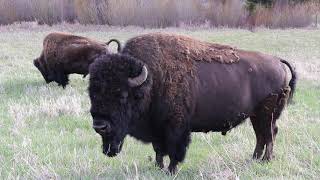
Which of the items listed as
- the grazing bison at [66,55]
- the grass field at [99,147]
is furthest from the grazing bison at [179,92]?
the grazing bison at [66,55]

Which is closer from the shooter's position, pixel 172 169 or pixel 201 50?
pixel 172 169

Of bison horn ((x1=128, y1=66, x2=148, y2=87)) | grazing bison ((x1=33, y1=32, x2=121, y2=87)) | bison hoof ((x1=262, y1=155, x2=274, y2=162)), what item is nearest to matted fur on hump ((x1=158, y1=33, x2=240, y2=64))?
bison horn ((x1=128, y1=66, x2=148, y2=87))

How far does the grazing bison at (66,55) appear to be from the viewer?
1336cm

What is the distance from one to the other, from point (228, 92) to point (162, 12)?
36481mm

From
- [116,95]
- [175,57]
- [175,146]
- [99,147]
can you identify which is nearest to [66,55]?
[99,147]

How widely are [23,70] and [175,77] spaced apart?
10.9 metres

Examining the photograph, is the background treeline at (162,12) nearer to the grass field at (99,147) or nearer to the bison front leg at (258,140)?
the grass field at (99,147)

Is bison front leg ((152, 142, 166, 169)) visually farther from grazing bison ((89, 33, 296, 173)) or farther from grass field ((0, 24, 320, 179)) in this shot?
grass field ((0, 24, 320, 179))

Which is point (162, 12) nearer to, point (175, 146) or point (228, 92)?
point (228, 92)

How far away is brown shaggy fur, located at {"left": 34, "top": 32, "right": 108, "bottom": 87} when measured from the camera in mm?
13359

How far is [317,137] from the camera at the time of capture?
7512 mm

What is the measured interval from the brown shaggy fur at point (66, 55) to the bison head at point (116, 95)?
7.16m

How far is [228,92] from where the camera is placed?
21.9ft

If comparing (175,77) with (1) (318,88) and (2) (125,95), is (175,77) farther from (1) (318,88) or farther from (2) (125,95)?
(1) (318,88)
